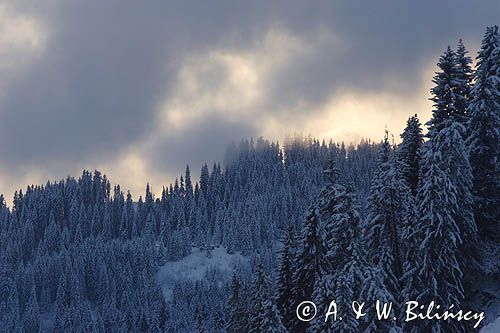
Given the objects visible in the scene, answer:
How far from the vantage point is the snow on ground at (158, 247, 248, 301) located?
573ft

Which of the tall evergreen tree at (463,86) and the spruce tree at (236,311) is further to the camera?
the spruce tree at (236,311)

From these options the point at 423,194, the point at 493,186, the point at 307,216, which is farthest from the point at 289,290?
the point at 493,186

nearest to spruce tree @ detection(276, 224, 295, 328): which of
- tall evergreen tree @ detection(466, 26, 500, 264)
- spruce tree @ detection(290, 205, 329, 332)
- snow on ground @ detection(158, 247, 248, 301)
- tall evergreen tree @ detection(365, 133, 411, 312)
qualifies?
spruce tree @ detection(290, 205, 329, 332)

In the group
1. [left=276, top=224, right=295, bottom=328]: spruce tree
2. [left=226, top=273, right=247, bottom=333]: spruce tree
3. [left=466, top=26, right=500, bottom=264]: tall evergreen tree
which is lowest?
[left=226, top=273, right=247, bottom=333]: spruce tree

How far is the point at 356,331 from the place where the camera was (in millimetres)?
34656

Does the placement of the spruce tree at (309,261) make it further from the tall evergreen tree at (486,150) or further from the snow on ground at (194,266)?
the snow on ground at (194,266)

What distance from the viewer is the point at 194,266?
180 meters

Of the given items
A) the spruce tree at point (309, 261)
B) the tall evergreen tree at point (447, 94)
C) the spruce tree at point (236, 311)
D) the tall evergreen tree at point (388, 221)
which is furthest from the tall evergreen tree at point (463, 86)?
the spruce tree at point (236, 311)

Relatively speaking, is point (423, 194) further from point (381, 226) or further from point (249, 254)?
point (249, 254)

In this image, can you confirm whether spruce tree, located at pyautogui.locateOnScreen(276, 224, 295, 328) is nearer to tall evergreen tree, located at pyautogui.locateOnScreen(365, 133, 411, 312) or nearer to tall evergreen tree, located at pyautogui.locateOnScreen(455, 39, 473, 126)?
tall evergreen tree, located at pyautogui.locateOnScreen(365, 133, 411, 312)

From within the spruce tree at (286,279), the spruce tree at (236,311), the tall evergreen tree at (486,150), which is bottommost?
the spruce tree at (236,311)

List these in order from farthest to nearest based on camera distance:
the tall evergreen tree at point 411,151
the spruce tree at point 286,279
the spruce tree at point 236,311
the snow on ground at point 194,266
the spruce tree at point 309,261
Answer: the snow on ground at point 194,266 < the spruce tree at point 236,311 < the tall evergreen tree at point 411,151 < the spruce tree at point 286,279 < the spruce tree at point 309,261

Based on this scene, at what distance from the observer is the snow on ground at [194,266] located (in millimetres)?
174625

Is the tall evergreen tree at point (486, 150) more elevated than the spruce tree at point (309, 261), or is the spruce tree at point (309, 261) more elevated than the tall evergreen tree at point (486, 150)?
the tall evergreen tree at point (486, 150)
